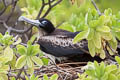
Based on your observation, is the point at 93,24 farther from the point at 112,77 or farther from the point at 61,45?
the point at 61,45

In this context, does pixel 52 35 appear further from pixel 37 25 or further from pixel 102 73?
pixel 102 73

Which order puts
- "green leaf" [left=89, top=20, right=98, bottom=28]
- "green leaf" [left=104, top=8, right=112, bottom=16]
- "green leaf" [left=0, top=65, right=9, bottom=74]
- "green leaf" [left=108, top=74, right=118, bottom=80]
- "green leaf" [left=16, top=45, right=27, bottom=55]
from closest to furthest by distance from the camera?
"green leaf" [left=108, top=74, right=118, bottom=80] → "green leaf" [left=89, top=20, right=98, bottom=28] → "green leaf" [left=0, top=65, right=9, bottom=74] → "green leaf" [left=16, top=45, right=27, bottom=55] → "green leaf" [left=104, top=8, right=112, bottom=16]

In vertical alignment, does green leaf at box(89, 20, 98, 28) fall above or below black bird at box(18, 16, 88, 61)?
above

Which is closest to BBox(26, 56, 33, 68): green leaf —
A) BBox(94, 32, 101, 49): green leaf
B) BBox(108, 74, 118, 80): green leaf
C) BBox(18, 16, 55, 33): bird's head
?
BBox(94, 32, 101, 49): green leaf

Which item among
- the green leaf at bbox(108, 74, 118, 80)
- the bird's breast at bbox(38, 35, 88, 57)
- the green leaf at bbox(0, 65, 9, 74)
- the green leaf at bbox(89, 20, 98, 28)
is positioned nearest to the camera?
the green leaf at bbox(108, 74, 118, 80)

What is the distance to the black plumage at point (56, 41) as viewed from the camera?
4.67 meters

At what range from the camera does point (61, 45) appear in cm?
485

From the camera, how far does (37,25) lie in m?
5.44

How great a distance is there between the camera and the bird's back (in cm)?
466

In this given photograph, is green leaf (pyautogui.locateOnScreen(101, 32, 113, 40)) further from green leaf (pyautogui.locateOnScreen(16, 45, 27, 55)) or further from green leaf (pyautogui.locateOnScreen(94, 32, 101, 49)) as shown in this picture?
green leaf (pyautogui.locateOnScreen(16, 45, 27, 55))

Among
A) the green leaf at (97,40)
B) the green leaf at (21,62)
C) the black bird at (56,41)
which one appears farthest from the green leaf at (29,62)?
the black bird at (56,41)

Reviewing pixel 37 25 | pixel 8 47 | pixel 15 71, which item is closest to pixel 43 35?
pixel 37 25

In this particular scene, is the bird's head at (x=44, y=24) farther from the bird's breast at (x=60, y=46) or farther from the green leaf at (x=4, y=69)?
the green leaf at (x=4, y=69)

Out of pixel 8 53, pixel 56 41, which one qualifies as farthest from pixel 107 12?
pixel 56 41
